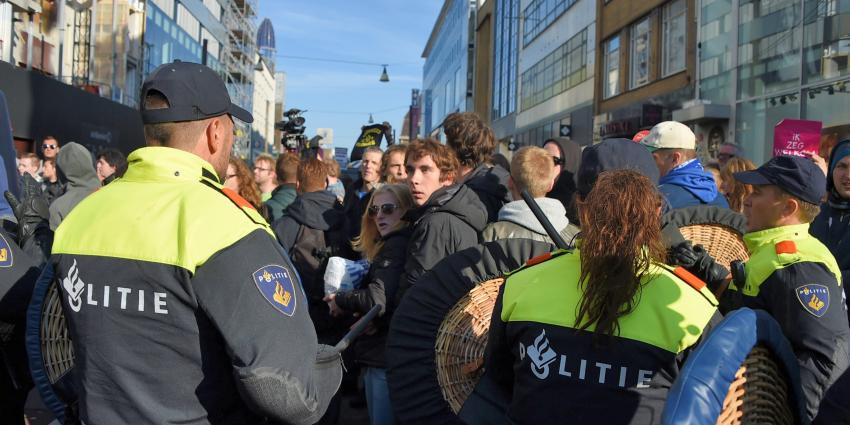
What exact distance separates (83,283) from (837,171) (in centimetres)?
369

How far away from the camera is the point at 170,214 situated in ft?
6.67

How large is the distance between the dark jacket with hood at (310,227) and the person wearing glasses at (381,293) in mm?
725

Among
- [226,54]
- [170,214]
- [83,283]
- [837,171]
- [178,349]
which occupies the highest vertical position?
[226,54]

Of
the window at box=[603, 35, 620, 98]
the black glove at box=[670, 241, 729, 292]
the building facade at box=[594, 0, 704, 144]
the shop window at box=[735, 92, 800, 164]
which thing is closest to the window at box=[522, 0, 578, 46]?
the window at box=[603, 35, 620, 98]

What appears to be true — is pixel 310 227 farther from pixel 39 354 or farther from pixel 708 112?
pixel 708 112

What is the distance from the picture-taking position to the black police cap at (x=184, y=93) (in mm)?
2219

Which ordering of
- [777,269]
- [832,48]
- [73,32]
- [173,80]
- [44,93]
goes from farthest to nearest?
→ 1. [73,32]
2. [44,93]
3. [832,48]
4. [777,269]
5. [173,80]

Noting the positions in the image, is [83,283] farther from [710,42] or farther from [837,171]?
[710,42]

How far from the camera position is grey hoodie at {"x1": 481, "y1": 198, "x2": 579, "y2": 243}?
3.40 meters

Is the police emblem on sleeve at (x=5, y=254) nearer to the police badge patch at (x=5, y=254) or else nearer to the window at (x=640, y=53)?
the police badge patch at (x=5, y=254)

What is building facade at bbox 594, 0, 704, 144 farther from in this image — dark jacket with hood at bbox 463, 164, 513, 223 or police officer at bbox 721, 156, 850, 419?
police officer at bbox 721, 156, 850, 419

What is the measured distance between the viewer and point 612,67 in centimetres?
2623

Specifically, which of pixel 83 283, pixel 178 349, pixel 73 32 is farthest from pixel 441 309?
pixel 73 32

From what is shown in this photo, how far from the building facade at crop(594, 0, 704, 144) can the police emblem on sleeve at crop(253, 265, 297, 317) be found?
18.5 metres
